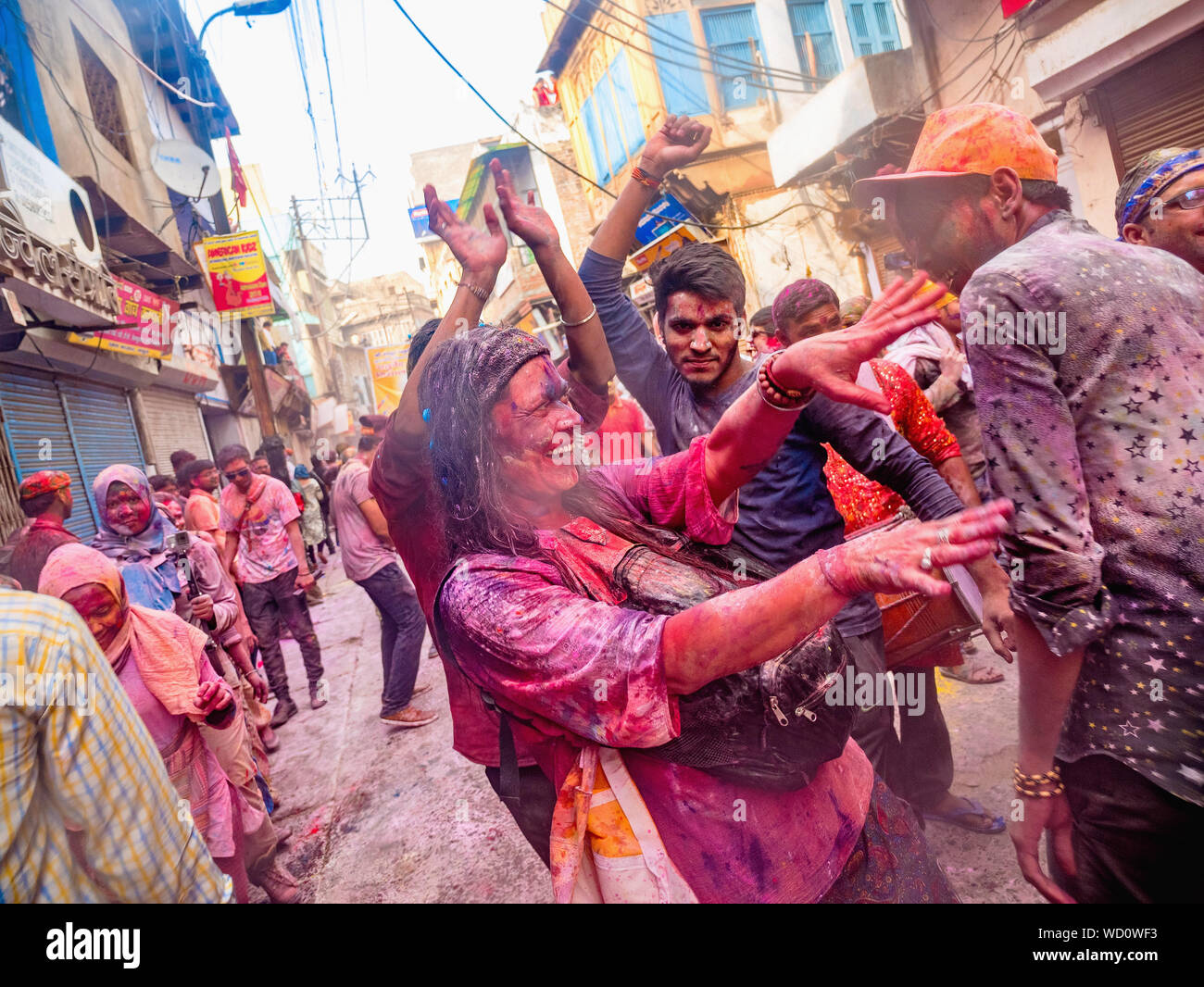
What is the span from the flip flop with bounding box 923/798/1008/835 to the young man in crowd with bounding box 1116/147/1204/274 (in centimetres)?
202

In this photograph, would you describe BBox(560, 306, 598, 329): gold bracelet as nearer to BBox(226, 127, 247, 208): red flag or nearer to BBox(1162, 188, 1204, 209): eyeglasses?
BBox(1162, 188, 1204, 209): eyeglasses

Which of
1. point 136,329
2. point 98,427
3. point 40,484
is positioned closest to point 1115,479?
point 40,484

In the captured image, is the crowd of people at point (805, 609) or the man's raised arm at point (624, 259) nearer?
the crowd of people at point (805, 609)

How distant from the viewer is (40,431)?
730cm

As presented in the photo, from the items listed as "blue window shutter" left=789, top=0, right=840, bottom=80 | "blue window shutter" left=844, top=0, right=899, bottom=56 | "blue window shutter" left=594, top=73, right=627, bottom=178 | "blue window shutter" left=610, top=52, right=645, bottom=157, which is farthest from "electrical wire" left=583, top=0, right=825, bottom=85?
"blue window shutter" left=594, top=73, right=627, bottom=178

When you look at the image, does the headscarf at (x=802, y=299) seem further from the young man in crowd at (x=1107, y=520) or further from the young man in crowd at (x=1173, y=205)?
the young man in crowd at (x=1107, y=520)

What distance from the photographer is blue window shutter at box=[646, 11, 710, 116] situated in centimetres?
1326

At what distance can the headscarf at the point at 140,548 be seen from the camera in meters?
3.68

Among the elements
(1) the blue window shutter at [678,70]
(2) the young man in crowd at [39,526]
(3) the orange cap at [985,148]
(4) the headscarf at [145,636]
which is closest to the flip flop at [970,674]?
(3) the orange cap at [985,148]

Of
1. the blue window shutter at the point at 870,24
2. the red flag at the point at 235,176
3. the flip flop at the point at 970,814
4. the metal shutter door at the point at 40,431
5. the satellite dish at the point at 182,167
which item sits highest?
the red flag at the point at 235,176

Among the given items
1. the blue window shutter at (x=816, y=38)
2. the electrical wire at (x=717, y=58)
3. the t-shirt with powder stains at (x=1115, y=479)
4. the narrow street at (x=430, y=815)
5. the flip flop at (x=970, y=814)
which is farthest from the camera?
the blue window shutter at (x=816, y=38)

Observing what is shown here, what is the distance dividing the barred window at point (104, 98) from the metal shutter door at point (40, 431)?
5.16 m
